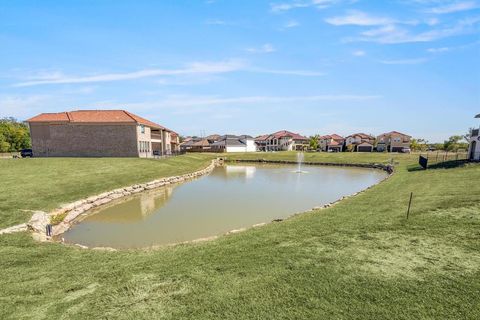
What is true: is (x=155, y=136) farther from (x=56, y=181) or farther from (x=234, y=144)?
(x=234, y=144)

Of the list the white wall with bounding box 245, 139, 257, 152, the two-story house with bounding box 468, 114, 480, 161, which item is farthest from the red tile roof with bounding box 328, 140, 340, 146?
the two-story house with bounding box 468, 114, 480, 161

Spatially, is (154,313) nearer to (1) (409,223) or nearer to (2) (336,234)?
(2) (336,234)

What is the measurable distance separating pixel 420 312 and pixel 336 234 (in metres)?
3.80

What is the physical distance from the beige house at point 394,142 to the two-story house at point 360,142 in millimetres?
3057

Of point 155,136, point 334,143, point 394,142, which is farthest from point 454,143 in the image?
point 155,136

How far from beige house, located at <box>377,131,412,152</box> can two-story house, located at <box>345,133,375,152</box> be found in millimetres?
3057

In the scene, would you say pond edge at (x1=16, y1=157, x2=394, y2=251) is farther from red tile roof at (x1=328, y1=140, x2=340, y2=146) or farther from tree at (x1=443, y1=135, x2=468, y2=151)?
red tile roof at (x1=328, y1=140, x2=340, y2=146)

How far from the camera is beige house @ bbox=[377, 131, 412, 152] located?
256ft

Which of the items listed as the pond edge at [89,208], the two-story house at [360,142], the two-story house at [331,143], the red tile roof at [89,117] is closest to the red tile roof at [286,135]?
the two-story house at [331,143]

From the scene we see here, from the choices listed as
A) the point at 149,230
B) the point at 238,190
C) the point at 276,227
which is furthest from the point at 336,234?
the point at 238,190

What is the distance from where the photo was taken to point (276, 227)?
384 inches

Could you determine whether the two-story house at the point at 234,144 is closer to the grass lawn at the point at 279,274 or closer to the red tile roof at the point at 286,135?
the red tile roof at the point at 286,135

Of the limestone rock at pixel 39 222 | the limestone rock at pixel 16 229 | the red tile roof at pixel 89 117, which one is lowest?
the limestone rock at pixel 39 222

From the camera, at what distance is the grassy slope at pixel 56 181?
13562 millimetres
